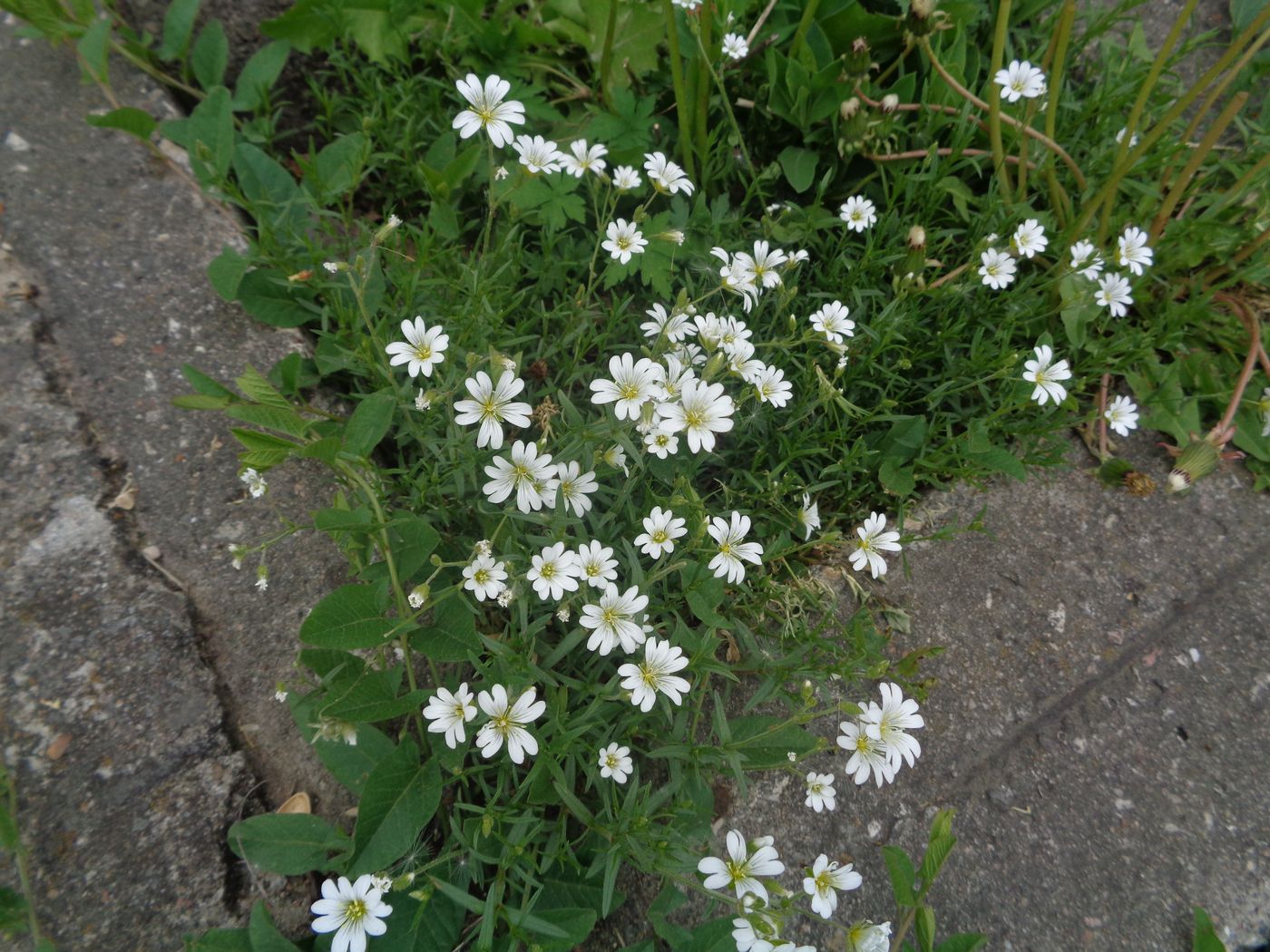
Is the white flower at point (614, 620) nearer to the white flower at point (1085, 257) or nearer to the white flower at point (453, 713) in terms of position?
the white flower at point (453, 713)

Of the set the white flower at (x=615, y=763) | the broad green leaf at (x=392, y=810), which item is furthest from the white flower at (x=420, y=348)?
the white flower at (x=615, y=763)

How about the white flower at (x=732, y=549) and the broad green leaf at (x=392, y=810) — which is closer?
the broad green leaf at (x=392, y=810)

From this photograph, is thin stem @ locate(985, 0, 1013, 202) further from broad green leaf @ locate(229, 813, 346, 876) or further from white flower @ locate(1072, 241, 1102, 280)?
broad green leaf @ locate(229, 813, 346, 876)

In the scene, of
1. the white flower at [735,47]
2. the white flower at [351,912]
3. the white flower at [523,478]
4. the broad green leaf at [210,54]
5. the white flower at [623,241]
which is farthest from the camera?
the broad green leaf at [210,54]

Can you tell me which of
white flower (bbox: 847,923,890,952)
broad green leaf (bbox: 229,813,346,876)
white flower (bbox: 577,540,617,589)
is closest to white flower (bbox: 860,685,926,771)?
white flower (bbox: 847,923,890,952)

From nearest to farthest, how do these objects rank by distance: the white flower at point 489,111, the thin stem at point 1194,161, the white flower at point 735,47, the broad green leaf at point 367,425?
the broad green leaf at point 367,425
the white flower at point 489,111
the thin stem at point 1194,161
the white flower at point 735,47
